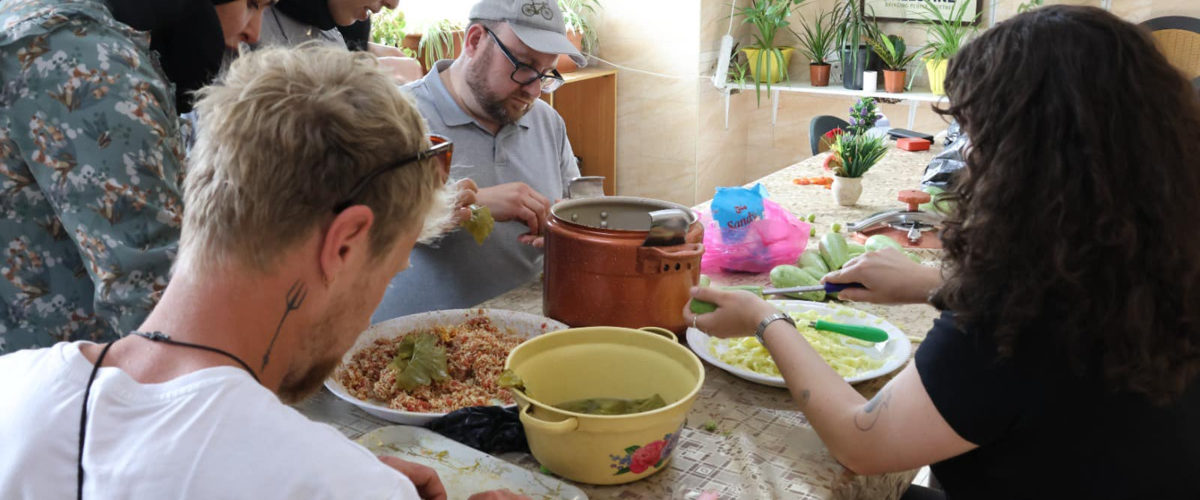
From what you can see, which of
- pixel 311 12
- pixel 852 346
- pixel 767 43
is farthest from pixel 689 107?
pixel 852 346

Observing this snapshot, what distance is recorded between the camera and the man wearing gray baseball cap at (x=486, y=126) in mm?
2480

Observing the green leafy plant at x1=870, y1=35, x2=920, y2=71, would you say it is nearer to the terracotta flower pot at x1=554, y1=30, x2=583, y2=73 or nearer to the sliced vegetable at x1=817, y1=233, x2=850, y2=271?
the terracotta flower pot at x1=554, y1=30, x2=583, y2=73

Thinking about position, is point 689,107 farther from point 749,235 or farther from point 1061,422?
point 1061,422

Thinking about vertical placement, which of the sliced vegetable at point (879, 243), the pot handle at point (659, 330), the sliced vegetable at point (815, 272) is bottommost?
the sliced vegetable at point (815, 272)

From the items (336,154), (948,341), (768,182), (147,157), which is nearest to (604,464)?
(948,341)

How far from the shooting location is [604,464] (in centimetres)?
137

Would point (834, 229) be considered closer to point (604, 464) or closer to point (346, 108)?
point (604, 464)

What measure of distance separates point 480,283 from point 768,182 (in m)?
1.35

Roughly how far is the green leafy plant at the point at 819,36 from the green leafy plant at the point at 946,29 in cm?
55

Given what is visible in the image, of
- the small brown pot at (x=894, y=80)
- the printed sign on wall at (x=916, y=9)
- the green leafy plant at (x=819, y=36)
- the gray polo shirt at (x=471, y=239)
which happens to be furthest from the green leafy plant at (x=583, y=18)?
the gray polo shirt at (x=471, y=239)

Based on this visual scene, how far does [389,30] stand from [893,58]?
286cm

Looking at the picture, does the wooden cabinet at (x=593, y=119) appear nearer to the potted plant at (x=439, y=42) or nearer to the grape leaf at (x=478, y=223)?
the potted plant at (x=439, y=42)

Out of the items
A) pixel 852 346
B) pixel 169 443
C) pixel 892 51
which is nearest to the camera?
pixel 169 443

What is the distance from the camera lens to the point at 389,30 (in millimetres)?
4629
